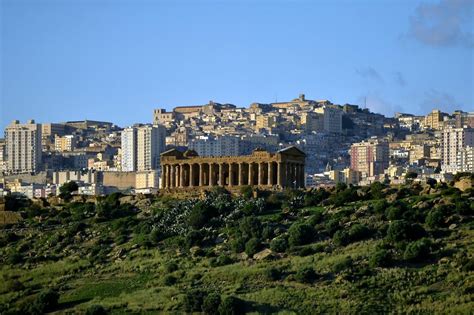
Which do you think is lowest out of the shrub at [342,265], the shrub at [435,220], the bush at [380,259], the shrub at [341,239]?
the shrub at [342,265]

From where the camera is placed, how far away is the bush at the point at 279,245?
284ft

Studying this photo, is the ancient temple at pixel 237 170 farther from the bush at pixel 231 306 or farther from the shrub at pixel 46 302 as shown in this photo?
the bush at pixel 231 306

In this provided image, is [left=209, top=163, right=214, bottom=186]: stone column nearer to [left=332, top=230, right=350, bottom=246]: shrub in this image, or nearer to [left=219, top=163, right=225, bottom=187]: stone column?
[left=219, top=163, right=225, bottom=187]: stone column

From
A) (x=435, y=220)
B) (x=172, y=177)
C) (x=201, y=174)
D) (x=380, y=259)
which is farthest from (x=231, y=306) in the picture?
(x=172, y=177)

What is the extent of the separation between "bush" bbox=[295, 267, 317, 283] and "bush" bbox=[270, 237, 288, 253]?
665 centimetres

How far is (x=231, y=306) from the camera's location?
75.2 m

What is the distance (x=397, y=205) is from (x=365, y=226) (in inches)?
209

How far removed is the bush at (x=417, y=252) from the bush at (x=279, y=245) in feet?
28.4

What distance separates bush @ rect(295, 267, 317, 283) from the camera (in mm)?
78938

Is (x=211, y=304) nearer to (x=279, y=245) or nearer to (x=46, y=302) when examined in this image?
(x=46, y=302)

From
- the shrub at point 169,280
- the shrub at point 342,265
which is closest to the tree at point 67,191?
the shrub at point 169,280

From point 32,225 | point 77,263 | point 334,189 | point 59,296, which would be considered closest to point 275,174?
point 334,189

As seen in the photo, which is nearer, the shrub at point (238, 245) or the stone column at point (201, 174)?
the shrub at point (238, 245)

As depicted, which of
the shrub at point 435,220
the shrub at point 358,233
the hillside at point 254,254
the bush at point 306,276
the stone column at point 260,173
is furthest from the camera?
the stone column at point 260,173
